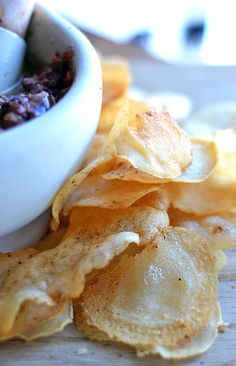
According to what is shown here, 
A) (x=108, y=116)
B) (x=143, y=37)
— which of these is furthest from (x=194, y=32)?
(x=108, y=116)

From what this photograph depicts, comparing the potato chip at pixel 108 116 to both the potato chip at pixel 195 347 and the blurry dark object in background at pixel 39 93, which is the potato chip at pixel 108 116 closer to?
the blurry dark object in background at pixel 39 93

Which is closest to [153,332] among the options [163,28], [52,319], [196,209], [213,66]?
[52,319]

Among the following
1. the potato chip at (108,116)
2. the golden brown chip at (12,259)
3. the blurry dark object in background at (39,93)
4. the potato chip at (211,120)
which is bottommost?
the potato chip at (211,120)

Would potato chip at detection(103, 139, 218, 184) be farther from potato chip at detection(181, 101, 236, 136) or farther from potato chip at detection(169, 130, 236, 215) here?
potato chip at detection(181, 101, 236, 136)

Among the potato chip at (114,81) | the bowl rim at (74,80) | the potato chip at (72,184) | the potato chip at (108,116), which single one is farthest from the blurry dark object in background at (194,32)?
the potato chip at (72,184)

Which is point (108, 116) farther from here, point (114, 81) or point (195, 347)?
point (195, 347)

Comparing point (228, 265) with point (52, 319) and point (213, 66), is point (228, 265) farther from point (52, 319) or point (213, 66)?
point (213, 66)

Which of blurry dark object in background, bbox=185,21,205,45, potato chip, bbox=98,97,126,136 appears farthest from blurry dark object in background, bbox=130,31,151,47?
potato chip, bbox=98,97,126,136
